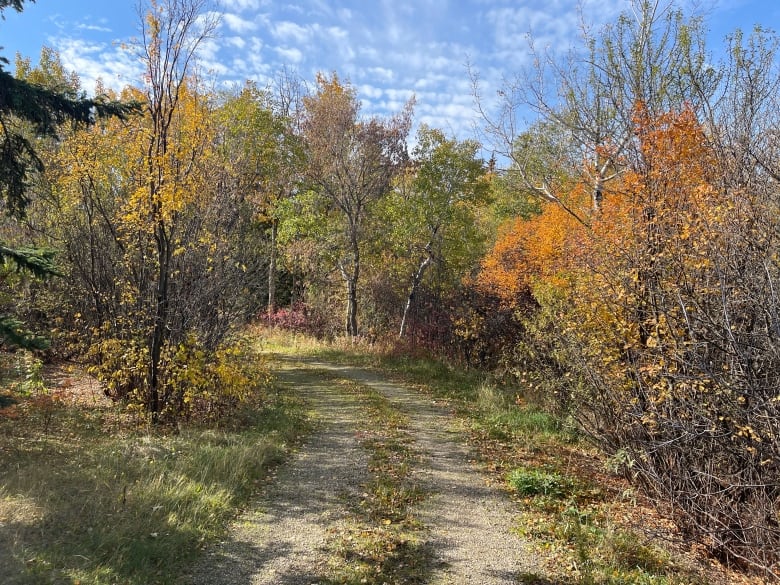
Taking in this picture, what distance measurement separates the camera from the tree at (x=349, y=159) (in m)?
18.5

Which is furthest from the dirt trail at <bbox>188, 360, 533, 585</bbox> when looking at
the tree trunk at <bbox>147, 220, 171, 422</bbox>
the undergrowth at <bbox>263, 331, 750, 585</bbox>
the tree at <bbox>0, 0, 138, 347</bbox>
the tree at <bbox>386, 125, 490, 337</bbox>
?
the tree at <bbox>386, 125, 490, 337</bbox>

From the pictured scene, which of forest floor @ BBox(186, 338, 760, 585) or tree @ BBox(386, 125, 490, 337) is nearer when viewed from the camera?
forest floor @ BBox(186, 338, 760, 585)

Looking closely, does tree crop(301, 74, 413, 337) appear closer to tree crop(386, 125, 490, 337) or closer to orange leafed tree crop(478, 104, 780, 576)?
tree crop(386, 125, 490, 337)

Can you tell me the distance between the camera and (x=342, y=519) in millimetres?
5152

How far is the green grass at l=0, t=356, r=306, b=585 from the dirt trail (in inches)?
12.7

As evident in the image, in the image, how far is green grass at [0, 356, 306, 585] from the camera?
155 inches

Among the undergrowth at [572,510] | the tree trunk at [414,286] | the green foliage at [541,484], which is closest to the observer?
the undergrowth at [572,510]

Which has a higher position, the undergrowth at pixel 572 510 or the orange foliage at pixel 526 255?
the orange foliage at pixel 526 255

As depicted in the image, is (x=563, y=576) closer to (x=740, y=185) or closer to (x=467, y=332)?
(x=740, y=185)

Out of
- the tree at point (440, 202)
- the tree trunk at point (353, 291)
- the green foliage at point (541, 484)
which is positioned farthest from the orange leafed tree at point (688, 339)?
the tree trunk at point (353, 291)

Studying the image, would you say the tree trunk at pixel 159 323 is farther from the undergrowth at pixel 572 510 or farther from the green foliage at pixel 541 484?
the green foliage at pixel 541 484

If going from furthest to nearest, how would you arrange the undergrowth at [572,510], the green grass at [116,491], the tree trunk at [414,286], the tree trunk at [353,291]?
the tree trunk at [353,291]
the tree trunk at [414,286]
the undergrowth at [572,510]
the green grass at [116,491]

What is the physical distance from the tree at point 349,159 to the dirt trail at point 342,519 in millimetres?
11685

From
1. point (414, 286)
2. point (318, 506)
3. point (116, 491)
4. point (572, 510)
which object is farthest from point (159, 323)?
point (414, 286)
